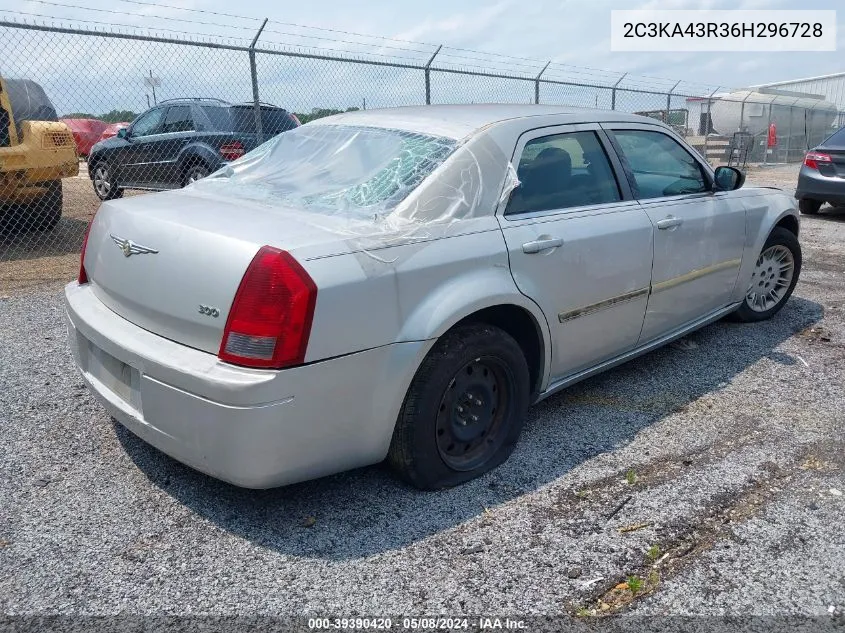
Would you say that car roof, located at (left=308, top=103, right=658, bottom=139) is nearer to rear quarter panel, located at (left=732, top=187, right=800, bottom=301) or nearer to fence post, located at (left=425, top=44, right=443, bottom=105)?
rear quarter panel, located at (left=732, top=187, right=800, bottom=301)

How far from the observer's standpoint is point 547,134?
3.52m

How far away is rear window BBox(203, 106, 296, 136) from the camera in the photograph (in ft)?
30.0

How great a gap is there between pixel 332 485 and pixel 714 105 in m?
25.7

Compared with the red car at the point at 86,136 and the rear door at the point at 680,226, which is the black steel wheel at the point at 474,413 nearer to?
the rear door at the point at 680,226

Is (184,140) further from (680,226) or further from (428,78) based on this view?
(680,226)

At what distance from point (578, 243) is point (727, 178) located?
172 cm

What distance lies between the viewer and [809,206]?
10883 mm

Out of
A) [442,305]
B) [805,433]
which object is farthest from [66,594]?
[805,433]

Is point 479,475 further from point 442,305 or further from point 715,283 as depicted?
point 715,283

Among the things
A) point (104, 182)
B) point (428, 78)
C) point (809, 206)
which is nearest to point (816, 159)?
point (809, 206)

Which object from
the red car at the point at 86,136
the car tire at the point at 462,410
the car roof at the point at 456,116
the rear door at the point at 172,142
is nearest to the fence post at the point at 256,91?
the rear door at the point at 172,142

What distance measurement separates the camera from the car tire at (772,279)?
202 inches

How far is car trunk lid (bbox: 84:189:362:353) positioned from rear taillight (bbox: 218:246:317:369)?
5 centimetres

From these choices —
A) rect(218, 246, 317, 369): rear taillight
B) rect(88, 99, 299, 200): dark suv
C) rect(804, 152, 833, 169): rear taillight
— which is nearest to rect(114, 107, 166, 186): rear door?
rect(88, 99, 299, 200): dark suv
